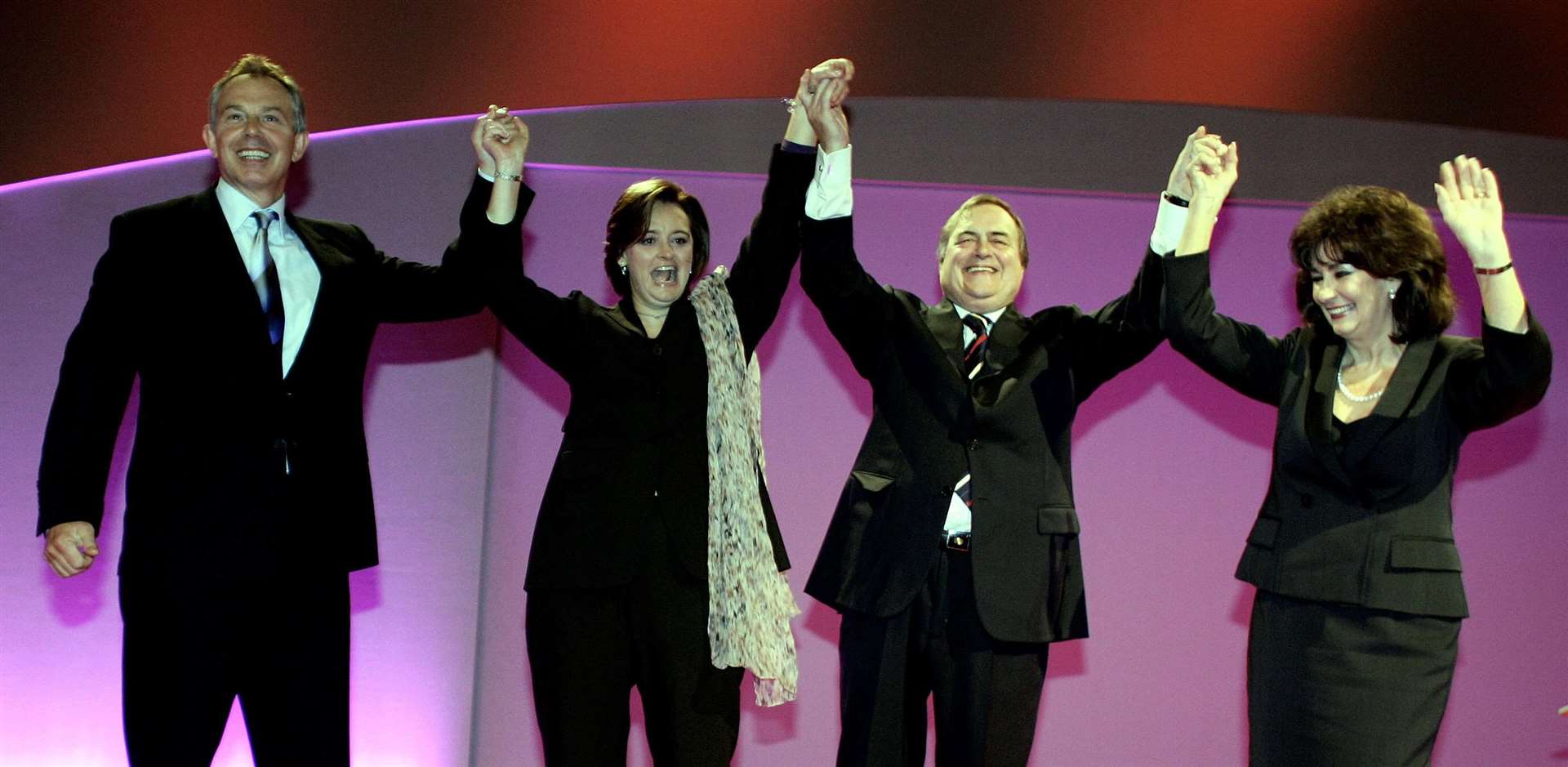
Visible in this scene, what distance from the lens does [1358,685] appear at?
8.23ft

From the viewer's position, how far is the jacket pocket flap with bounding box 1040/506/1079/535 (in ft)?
9.11

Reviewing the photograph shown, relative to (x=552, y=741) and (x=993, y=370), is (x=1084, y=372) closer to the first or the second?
(x=993, y=370)

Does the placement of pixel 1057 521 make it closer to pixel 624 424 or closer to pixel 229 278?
pixel 624 424

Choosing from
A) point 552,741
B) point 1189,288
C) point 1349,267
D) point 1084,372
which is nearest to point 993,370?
point 1084,372

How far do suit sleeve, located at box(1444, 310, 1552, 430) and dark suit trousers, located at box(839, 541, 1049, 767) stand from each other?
0.89m

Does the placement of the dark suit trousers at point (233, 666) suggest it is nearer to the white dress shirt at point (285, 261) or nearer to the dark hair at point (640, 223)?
the white dress shirt at point (285, 261)

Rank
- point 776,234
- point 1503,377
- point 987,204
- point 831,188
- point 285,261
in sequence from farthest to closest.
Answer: point 987,204 < point 776,234 < point 831,188 < point 285,261 < point 1503,377

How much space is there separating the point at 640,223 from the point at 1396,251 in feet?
4.77

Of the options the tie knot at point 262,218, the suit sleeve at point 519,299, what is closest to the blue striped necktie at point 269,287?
the tie knot at point 262,218

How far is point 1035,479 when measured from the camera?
9.25 ft

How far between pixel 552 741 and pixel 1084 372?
1.30 m

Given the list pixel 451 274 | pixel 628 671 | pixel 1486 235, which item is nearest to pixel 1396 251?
pixel 1486 235

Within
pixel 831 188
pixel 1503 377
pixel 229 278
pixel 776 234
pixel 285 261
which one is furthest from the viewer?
pixel 776 234

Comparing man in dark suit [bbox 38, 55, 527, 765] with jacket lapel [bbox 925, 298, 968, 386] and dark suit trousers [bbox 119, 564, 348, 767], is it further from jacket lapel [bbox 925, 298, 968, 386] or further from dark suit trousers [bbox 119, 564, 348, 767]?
jacket lapel [bbox 925, 298, 968, 386]
